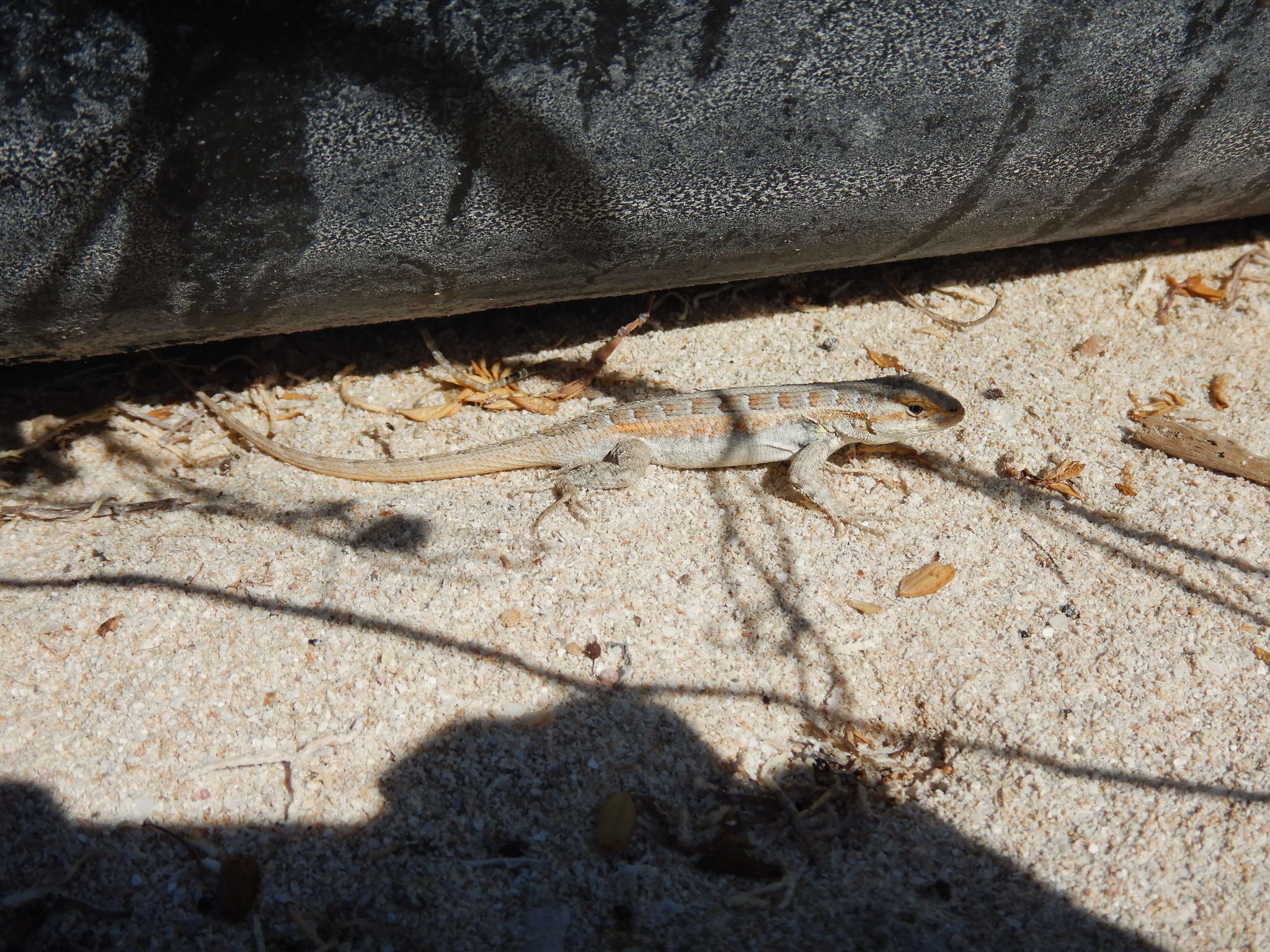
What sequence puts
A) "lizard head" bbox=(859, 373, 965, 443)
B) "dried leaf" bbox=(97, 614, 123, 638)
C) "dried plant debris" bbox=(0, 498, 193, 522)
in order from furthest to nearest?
1. "lizard head" bbox=(859, 373, 965, 443)
2. "dried plant debris" bbox=(0, 498, 193, 522)
3. "dried leaf" bbox=(97, 614, 123, 638)

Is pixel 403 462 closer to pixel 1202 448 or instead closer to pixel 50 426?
pixel 50 426

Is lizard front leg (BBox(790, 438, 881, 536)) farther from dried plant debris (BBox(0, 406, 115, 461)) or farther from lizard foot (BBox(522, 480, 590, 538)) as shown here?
dried plant debris (BBox(0, 406, 115, 461))

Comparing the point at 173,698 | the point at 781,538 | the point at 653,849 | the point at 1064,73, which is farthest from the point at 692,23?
the point at 173,698

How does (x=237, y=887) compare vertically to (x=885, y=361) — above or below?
below

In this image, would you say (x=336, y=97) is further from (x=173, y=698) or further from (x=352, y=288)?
(x=173, y=698)

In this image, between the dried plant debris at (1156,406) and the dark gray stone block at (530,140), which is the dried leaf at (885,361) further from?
the dried plant debris at (1156,406)

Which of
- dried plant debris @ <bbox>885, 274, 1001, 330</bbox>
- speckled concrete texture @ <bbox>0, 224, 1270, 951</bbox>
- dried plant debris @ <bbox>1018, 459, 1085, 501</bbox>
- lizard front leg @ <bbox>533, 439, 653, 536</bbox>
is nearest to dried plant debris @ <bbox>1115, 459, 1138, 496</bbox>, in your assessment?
speckled concrete texture @ <bbox>0, 224, 1270, 951</bbox>

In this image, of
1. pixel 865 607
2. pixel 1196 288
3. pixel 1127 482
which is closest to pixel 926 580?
pixel 865 607
